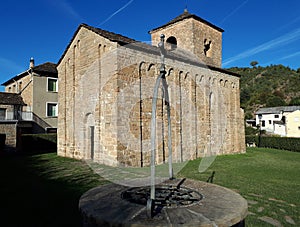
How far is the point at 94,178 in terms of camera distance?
8453 millimetres

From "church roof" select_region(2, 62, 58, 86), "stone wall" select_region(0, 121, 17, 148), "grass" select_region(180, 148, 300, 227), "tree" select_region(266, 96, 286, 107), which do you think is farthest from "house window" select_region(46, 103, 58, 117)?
"tree" select_region(266, 96, 286, 107)

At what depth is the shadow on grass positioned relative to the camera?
185 inches

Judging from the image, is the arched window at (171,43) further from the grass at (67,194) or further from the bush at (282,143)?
the bush at (282,143)

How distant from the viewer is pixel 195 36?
17094 mm

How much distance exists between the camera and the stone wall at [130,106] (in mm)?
10383

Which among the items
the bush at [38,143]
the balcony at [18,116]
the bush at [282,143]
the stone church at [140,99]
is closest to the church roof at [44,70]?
the balcony at [18,116]

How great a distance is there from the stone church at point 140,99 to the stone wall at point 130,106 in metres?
0.05

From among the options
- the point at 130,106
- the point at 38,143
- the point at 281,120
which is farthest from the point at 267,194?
the point at 281,120

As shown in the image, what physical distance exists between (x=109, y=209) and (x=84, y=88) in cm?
1057

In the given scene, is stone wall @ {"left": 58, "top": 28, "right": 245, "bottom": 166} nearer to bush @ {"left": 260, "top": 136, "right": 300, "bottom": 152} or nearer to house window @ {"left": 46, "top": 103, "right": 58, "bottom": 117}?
bush @ {"left": 260, "top": 136, "right": 300, "bottom": 152}

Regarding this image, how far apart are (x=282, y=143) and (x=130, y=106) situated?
19576 millimetres

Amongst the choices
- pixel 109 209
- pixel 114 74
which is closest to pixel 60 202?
pixel 109 209

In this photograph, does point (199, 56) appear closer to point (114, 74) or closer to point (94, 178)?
point (114, 74)

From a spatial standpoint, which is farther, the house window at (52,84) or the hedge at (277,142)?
the house window at (52,84)
